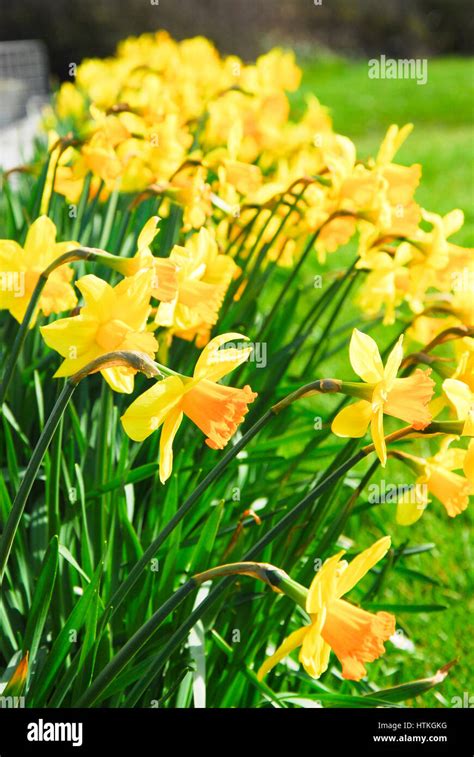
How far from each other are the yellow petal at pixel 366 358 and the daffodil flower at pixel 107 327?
249 mm

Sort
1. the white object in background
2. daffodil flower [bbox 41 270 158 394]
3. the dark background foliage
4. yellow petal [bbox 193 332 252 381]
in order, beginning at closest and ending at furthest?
yellow petal [bbox 193 332 252 381], daffodil flower [bbox 41 270 158 394], the white object in background, the dark background foliage

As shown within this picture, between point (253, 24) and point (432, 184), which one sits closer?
point (432, 184)

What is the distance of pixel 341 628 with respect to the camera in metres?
0.99

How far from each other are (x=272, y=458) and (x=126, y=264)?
24.1 inches

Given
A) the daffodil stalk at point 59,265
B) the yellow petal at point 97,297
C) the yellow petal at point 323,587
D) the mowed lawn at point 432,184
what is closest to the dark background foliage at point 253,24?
the mowed lawn at point 432,184

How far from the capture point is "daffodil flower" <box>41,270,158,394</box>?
1150 mm

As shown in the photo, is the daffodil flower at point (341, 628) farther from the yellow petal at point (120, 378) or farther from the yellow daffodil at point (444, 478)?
the yellow petal at point (120, 378)

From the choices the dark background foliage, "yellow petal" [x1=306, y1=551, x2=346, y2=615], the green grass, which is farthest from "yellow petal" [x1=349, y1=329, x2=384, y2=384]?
the dark background foliage

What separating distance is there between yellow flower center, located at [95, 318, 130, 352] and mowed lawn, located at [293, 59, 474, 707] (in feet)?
3.17

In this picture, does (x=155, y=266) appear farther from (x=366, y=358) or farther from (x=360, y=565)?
(x=360, y=565)

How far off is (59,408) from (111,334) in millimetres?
151
